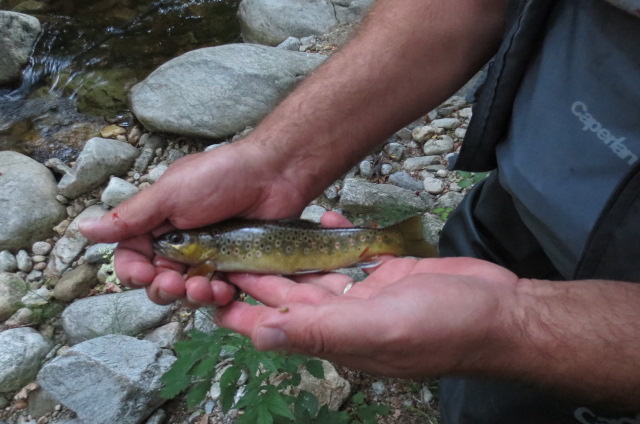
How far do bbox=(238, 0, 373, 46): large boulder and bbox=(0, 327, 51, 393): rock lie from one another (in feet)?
21.1

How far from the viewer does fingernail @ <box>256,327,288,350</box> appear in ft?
6.05

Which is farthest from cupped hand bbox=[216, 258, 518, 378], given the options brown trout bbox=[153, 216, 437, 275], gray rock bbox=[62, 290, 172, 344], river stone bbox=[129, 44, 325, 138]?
river stone bbox=[129, 44, 325, 138]

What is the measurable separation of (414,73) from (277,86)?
418cm

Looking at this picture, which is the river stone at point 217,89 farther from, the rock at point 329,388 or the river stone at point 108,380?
A: the rock at point 329,388

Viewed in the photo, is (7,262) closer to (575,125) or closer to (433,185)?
(433,185)

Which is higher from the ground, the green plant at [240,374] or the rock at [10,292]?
the green plant at [240,374]

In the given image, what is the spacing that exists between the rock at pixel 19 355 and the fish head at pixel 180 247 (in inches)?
79.9

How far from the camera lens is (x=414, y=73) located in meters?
3.06

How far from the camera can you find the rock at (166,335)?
4195 mm

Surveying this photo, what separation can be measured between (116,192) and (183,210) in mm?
3226

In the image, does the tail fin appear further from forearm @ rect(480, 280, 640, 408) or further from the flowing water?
the flowing water

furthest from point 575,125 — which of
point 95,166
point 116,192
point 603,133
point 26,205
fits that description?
point 26,205

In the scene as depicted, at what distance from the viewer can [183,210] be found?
9.34ft

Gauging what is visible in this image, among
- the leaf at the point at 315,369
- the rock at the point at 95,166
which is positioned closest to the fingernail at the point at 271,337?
the leaf at the point at 315,369
